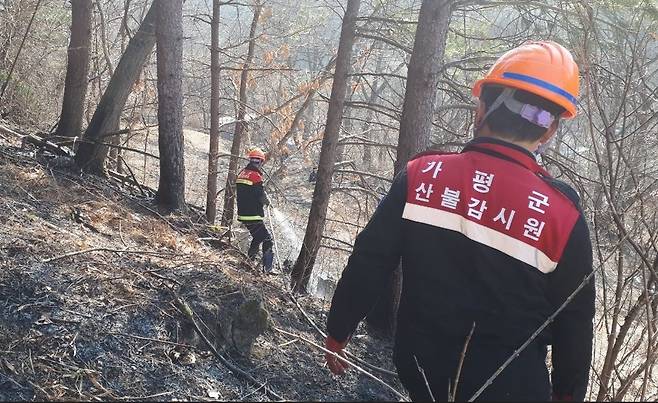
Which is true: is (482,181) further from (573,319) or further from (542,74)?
(573,319)

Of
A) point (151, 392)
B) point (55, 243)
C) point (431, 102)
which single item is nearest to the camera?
point (151, 392)

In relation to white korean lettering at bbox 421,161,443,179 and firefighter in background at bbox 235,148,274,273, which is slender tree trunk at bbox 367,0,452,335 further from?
white korean lettering at bbox 421,161,443,179

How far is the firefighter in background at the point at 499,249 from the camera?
2.19 meters

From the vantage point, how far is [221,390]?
3.45 metres

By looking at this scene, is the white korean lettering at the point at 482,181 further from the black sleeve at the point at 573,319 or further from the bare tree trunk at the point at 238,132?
the bare tree trunk at the point at 238,132

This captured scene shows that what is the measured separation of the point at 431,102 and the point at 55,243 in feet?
11.8

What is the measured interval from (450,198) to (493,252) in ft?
0.85

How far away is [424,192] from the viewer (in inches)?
92.0

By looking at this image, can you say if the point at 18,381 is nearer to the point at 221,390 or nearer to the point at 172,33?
the point at 221,390

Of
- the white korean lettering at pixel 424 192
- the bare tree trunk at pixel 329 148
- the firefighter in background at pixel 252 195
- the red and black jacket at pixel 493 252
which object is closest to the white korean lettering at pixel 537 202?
the red and black jacket at pixel 493 252

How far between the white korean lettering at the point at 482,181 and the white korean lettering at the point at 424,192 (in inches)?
6.7

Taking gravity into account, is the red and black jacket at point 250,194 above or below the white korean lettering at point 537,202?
below

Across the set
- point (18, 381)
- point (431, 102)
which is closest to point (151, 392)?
point (18, 381)

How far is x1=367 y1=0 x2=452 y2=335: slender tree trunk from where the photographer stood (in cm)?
569
